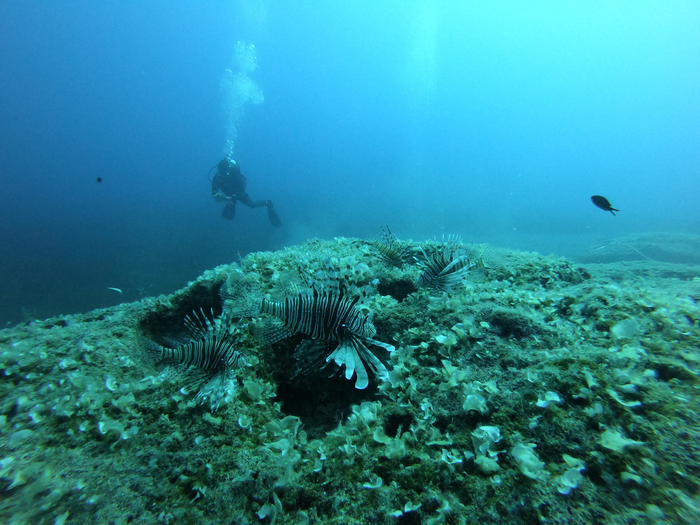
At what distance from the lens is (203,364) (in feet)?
6.87

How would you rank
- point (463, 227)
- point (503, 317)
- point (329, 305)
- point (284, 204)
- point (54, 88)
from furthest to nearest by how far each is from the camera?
point (54, 88), point (284, 204), point (463, 227), point (503, 317), point (329, 305)

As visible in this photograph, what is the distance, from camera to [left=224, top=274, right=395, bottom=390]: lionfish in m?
2.09

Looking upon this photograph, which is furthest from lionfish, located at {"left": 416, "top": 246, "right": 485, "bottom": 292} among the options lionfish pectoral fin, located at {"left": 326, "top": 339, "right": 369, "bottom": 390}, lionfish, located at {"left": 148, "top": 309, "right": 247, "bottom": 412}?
lionfish, located at {"left": 148, "top": 309, "right": 247, "bottom": 412}

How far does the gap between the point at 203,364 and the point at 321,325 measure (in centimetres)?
94

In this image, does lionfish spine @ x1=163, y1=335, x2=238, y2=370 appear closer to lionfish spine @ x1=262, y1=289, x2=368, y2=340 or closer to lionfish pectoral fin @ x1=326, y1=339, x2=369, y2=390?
lionfish spine @ x1=262, y1=289, x2=368, y2=340

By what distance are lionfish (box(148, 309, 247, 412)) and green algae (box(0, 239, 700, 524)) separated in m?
0.11

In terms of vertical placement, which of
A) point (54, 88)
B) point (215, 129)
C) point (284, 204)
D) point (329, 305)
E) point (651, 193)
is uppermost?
point (54, 88)

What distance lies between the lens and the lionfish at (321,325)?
2090 mm

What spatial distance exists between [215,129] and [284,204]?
76.6 m

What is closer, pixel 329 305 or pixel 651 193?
pixel 329 305

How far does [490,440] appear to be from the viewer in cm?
138

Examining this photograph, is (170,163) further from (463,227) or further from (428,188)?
(463,227)

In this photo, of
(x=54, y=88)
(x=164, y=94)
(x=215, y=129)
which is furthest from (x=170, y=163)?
(x=54, y=88)

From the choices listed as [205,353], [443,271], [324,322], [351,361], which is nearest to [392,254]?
[443,271]
